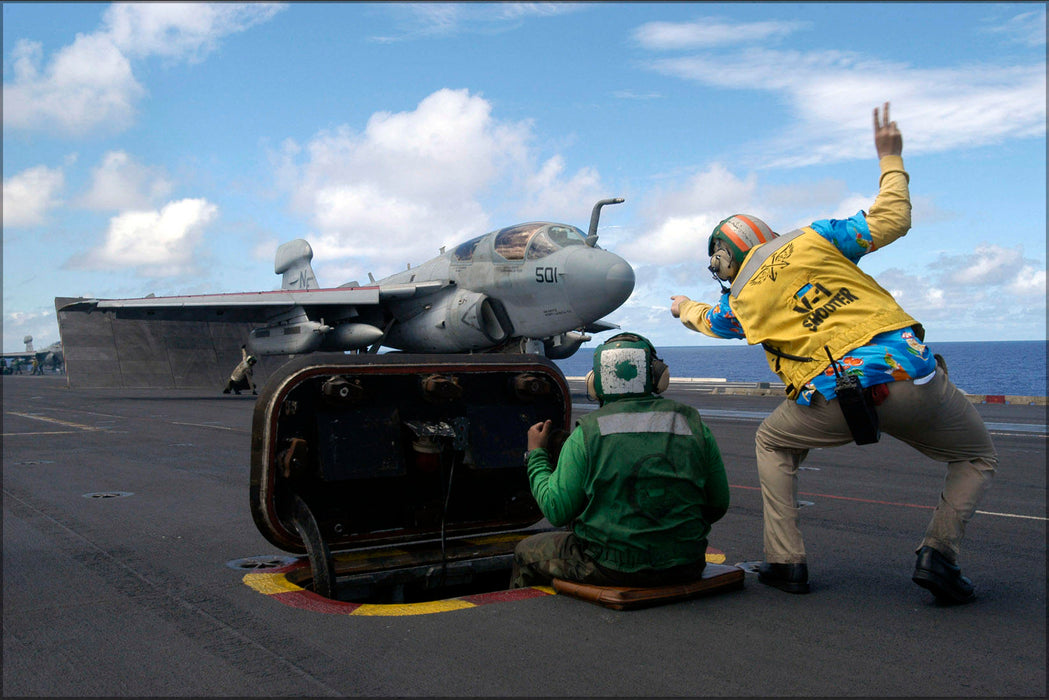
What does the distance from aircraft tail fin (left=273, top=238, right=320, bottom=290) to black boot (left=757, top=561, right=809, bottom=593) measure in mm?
28067

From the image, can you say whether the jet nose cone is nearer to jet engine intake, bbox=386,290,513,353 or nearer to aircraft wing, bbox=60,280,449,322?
jet engine intake, bbox=386,290,513,353

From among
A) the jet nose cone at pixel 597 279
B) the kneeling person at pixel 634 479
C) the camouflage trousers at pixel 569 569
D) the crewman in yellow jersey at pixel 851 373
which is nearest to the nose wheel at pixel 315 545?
the camouflage trousers at pixel 569 569

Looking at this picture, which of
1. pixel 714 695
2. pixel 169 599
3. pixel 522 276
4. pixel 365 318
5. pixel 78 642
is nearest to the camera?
pixel 714 695

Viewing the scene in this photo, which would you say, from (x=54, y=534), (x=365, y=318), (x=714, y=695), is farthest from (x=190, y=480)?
(x=365, y=318)

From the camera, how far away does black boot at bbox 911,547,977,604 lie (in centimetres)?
339

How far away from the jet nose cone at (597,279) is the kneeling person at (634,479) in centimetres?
1316

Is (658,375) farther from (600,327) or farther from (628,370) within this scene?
(600,327)

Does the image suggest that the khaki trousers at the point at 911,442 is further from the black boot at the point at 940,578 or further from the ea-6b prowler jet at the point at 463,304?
the ea-6b prowler jet at the point at 463,304

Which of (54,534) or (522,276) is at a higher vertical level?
(522,276)

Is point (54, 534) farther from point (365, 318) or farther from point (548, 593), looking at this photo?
point (365, 318)

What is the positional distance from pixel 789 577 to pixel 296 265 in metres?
29.4

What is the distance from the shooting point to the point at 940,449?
11.9ft

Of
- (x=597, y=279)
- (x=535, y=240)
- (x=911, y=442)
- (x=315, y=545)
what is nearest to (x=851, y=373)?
(x=911, y=442)

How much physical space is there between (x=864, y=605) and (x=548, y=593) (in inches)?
53.5
